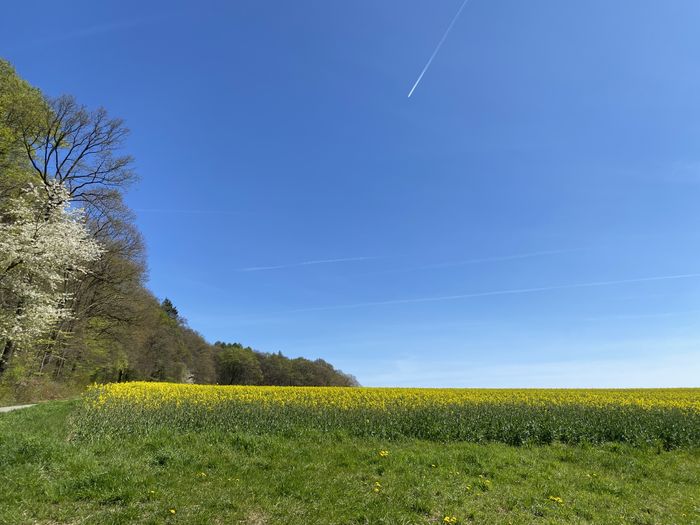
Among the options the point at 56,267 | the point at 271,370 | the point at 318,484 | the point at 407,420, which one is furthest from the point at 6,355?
the point at 271,370

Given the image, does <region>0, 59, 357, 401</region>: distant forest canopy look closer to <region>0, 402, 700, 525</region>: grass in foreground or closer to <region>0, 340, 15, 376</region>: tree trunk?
<region>0, 340, 15, 376</region>: tree trunk

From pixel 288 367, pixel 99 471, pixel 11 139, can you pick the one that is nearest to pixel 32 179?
pixel 11 139

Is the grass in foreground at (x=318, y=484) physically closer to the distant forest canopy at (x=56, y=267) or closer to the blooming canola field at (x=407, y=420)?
the blooming canola field at (x=407, y=420)

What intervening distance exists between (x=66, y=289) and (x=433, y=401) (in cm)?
3232

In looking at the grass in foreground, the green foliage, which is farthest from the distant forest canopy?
the green foliage

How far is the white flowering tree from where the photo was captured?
1948cm

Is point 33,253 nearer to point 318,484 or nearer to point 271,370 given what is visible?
point 318,484

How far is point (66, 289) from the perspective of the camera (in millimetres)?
37031

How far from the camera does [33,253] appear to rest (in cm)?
1969

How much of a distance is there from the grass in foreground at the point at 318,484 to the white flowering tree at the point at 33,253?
1162cm

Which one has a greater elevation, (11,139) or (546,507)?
(11,139)

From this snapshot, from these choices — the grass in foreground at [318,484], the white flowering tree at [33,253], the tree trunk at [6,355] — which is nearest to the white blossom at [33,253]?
the white flowering tree at [33,253]

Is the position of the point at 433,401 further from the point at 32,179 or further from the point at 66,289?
the point at 66,289

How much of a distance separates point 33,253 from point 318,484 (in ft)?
58.9
